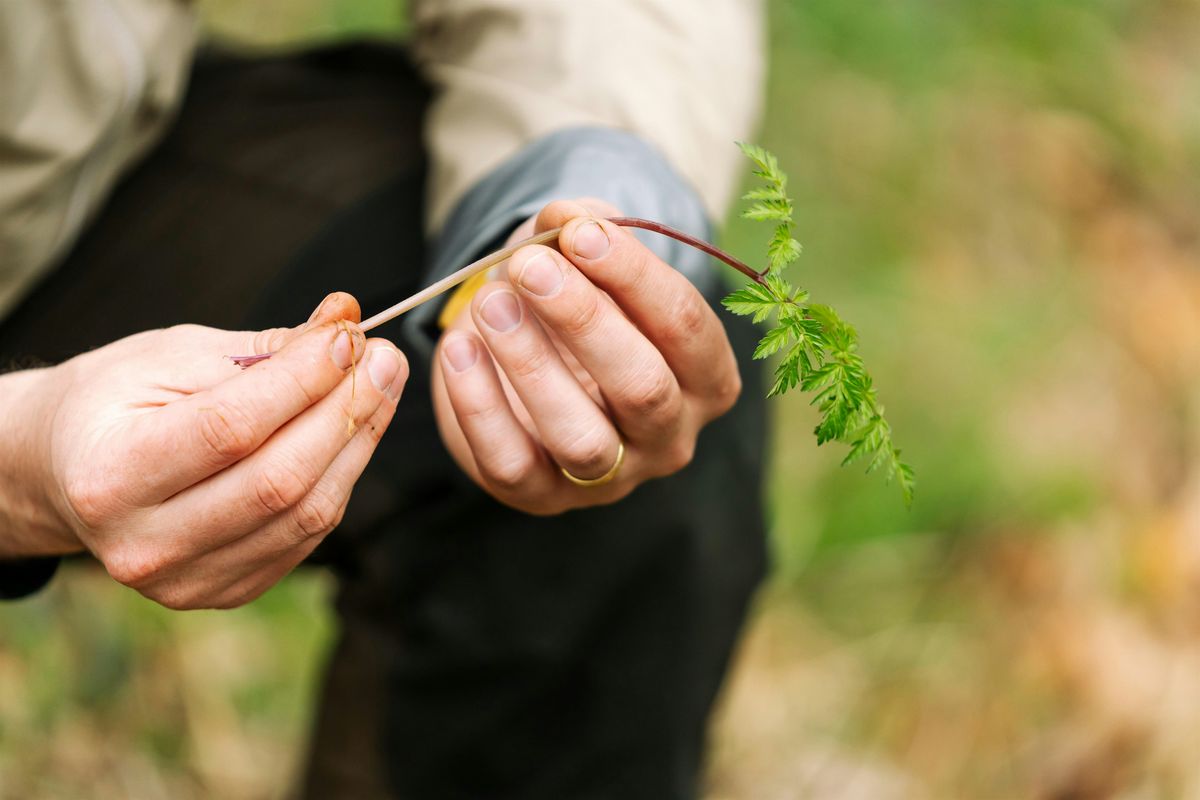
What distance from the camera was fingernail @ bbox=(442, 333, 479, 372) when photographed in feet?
5.08

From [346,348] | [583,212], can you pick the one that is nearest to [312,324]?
[346,348]

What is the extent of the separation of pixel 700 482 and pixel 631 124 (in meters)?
0.71

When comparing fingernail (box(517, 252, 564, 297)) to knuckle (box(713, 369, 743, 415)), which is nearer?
fingernail (box(517, 252, 564, 297))

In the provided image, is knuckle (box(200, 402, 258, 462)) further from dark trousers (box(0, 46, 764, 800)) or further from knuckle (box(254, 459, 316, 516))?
dark trousers (box(0, 46, 764, 800))

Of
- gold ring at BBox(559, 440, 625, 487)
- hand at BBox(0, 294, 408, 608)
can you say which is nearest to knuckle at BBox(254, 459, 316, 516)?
hand at BBox(0, 294, 408, 608)

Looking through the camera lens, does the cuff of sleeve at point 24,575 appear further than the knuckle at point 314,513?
Yes

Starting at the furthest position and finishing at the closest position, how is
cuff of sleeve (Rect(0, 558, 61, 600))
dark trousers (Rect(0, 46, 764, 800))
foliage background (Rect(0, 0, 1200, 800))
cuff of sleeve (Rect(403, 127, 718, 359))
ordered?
foliage background (Rect(0, 0, 1200, 800)) → dark trousers (Rect(0, 46, 764, 800)) → cuff of sleeve (Rect(403, 127, 718, 359)) → cuff of sleeve (Rect(0, 558, 61, 600))

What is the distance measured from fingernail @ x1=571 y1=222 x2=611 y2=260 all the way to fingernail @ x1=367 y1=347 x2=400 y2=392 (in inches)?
11.0

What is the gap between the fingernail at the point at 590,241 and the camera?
1394 mm

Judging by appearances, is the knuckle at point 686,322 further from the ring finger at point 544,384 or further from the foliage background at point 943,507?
the foliage background at point 943,507

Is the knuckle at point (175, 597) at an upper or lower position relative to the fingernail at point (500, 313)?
lower

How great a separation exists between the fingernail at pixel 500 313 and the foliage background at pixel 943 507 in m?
2.01

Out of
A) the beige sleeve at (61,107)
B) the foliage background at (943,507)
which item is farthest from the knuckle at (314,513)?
the foliage background at (943,507)

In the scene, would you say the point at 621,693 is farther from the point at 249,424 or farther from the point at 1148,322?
the point at 1148,322
